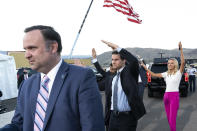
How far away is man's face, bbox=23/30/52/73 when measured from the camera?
5.12 ft

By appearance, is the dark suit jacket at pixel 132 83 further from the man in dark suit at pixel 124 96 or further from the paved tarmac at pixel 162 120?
the paved tarmac at pixel 162 120

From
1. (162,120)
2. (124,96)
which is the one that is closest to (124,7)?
(162,120)

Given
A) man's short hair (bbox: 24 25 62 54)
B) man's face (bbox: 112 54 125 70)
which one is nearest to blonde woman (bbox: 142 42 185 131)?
man's face (bbox: 112 54 125 70)

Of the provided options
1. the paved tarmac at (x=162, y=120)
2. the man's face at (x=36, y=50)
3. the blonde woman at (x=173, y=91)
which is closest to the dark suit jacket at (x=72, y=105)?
the man's face at (x=36, y=50)

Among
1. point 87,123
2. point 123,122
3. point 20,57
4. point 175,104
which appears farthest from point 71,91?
point 20,57

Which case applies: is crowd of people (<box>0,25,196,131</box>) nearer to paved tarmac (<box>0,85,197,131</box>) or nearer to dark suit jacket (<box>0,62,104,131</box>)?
dark suit jacket (<box>0,62,104,131</box>)

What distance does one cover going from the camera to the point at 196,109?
793cm

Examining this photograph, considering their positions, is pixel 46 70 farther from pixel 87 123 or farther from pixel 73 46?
pixel 73 46

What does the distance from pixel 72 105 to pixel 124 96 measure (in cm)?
189

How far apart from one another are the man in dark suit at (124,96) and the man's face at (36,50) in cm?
188

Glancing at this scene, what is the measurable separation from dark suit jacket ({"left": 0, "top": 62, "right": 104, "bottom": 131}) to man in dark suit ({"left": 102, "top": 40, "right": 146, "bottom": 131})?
5.55 ft

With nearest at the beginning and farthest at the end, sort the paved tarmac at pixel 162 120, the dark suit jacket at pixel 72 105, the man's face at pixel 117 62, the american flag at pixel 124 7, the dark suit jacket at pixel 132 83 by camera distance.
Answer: the dark suit jacket at pixel 72 105 → the dark suit jacket at pixel 132 83 → the man's face at pixel 117 62 → the paved tarmac at pixel 162 120 → the american flag at pixel 124 7

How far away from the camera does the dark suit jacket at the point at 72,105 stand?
149cm

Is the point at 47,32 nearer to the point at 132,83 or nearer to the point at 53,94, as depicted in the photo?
the point at 53,94
